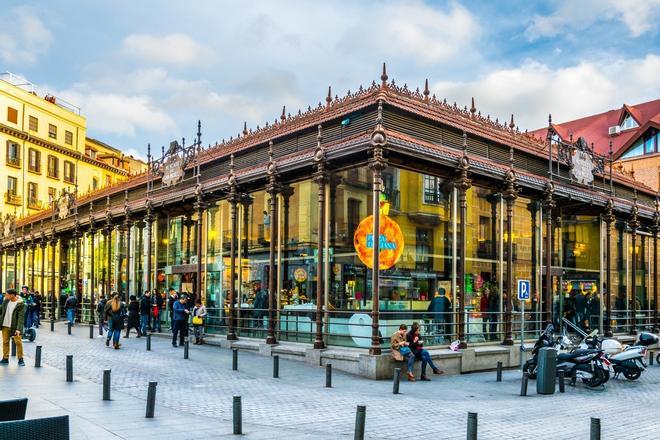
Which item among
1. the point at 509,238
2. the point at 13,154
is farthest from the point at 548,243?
the point at 13,154

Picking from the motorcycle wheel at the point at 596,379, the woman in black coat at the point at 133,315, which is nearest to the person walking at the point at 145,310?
the woman in black coat at the point at 133,315

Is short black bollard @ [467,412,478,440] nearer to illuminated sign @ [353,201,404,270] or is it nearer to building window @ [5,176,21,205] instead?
illuminated sign @ [353,201,404,270]

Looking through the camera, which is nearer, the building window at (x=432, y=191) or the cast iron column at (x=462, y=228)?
the cast iron column at (x=462, y=228)

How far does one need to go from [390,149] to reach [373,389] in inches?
239

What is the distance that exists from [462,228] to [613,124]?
4376cm

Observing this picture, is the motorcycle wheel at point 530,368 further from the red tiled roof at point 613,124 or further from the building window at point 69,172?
the building window at point 69,172

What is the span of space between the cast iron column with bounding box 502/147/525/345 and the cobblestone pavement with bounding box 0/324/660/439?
1.92m

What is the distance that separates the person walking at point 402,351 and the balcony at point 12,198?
55196mm

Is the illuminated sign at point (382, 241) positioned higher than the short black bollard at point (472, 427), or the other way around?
the illuminated sign at point (382, 241)

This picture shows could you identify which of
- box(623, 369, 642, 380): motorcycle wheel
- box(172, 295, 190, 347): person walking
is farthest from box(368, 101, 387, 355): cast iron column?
box(172, 295, 190, 347): person walking

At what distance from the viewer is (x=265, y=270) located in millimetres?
21375

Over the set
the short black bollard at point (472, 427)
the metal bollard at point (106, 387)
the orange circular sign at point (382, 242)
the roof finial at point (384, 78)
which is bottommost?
the metal bollard at point (106, 387)

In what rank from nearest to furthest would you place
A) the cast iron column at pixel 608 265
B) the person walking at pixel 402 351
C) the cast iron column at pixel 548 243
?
the person walking at pixel 402 351, the cast iron column at pixel 548 243, the cast iron column at pixel 608 265

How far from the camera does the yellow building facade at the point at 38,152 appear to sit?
61406 millimetres
